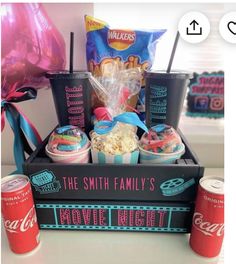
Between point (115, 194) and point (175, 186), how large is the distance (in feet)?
0.43

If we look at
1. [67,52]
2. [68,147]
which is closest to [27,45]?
[67,52]

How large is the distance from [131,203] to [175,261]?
15 cm

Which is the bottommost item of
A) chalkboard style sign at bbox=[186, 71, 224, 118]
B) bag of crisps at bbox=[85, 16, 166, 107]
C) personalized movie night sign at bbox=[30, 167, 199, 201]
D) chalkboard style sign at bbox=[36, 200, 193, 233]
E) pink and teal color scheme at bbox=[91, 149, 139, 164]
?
chalkboard style sign at bbox=[36, 200, 193, 233]

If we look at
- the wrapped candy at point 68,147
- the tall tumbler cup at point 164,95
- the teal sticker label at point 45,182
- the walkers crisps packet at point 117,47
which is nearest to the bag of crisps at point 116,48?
the walkers crisps packet at point 117,47

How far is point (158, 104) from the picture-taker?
683 mm

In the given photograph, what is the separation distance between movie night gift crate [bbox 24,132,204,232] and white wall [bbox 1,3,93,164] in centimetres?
28

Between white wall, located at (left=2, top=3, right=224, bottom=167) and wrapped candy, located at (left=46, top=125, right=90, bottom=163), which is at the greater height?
white wall, located at (left=2, top=3, right=224, bottom=167)

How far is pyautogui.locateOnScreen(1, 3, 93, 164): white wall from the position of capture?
80 cm

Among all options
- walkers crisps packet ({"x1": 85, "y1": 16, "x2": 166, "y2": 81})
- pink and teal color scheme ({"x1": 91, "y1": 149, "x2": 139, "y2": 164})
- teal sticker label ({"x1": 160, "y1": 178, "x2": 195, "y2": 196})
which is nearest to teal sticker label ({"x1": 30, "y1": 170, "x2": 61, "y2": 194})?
pink and teal color scheme ({"x1": 91, "y1": 149, "x2": 139, "y2": 164})

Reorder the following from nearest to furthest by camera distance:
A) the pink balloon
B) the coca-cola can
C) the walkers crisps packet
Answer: the coca-cola can < the pink balloon < the walkers crisps packet

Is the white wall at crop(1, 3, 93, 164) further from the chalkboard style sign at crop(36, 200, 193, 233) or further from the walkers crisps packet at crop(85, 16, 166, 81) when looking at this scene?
the chalkboard style sign at crop(36, 200, 193, 233)

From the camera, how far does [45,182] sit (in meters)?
0.59

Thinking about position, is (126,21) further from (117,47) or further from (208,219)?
(208,219)

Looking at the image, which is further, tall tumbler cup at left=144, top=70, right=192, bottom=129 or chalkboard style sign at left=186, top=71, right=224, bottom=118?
chalkboard style sign at left=186, top=71, right=224, bottom=118
